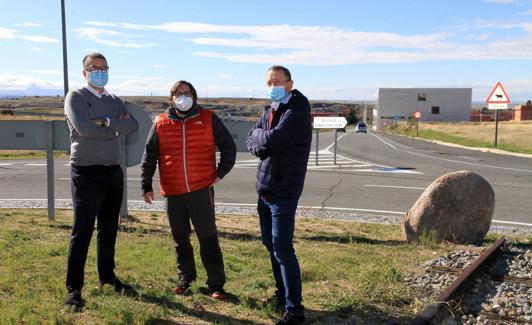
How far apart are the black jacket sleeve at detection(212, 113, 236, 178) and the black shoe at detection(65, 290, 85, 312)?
148 centimetres

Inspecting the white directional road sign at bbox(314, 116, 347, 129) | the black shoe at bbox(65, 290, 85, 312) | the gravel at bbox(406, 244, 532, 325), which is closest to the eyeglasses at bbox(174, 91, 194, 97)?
the black shoe at bbox(65, 290, 85, 312)

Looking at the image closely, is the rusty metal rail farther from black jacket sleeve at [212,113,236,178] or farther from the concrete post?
the concrete post

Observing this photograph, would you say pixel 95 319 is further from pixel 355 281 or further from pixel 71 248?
pixel 355 281

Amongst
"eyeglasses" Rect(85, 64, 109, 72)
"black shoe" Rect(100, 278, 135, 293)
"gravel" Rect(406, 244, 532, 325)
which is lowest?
"gravel" Rect(406, 244, 532, 325)

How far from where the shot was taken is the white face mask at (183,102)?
14.7 ft

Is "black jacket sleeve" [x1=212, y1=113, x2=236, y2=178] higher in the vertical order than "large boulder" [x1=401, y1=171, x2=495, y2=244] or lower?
higher

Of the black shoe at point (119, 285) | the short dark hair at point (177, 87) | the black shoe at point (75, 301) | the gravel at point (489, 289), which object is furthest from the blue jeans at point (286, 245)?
the black shoe at point (75, 301)

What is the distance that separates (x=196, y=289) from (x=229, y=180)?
8.99 metres

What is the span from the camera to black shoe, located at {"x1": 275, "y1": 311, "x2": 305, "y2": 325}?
4059 millimetres

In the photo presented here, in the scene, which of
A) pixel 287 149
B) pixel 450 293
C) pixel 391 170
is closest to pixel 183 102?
pixel 287 149

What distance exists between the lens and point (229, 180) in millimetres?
13773

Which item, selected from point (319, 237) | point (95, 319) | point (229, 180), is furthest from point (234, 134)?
point (229, 180)

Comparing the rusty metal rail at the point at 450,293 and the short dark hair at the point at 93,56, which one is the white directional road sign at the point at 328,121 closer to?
the rusty metal rail at the point at 450,293

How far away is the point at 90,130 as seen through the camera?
167 inches
